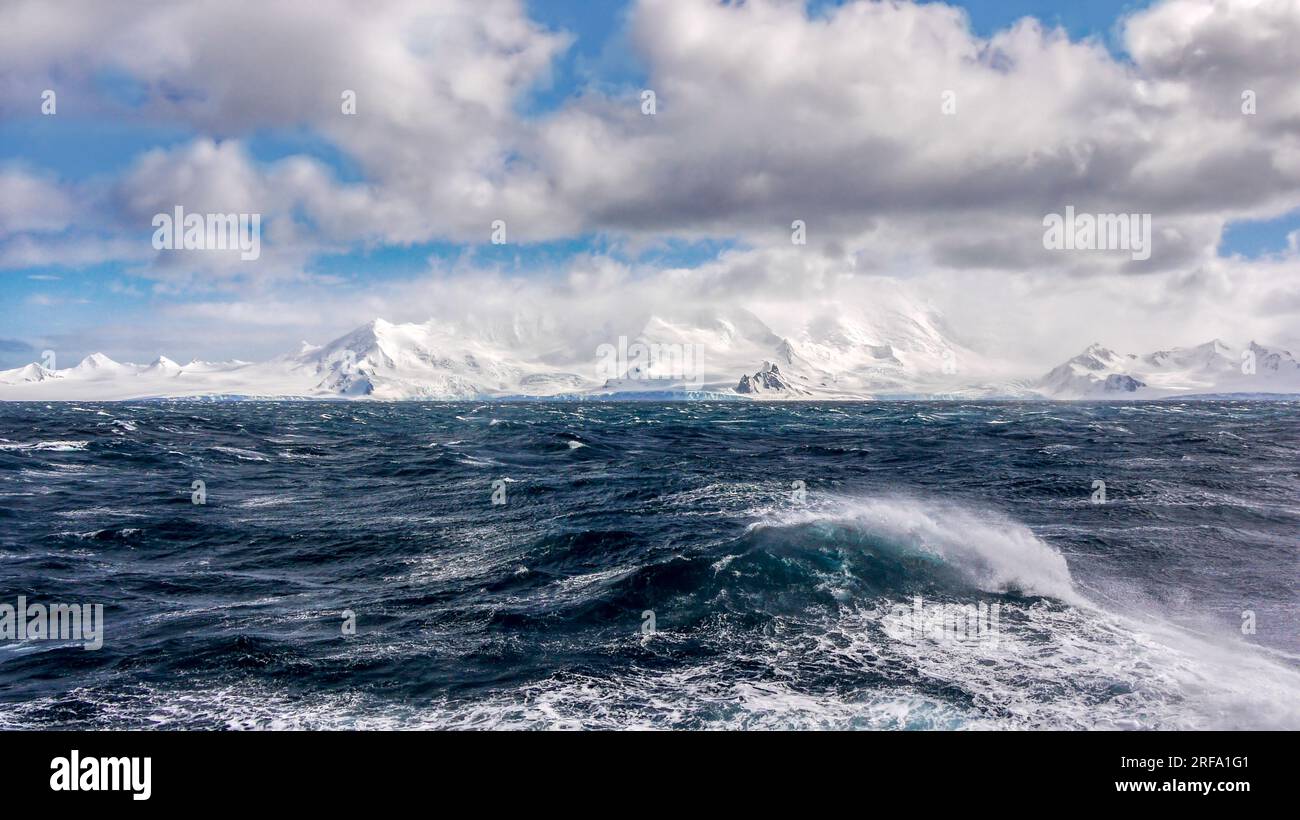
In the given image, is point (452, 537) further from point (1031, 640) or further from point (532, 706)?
point (1031, 640)

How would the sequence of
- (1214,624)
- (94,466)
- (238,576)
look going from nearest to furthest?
(1214,624), (238,576), (94,466)

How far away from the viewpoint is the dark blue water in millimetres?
12906

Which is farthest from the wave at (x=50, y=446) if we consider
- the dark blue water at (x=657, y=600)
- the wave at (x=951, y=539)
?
the wave at (x=951, y=539)

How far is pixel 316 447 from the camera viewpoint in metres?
68.1

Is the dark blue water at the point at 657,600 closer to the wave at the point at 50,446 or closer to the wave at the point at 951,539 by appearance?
the wave at the point at 951,539

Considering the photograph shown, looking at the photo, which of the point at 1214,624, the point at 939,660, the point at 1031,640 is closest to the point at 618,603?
the point at 939,660

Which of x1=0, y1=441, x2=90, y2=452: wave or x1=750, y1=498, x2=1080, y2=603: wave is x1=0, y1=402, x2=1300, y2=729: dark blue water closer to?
x1=750, y1=498, x2=1080, y2=603: wave

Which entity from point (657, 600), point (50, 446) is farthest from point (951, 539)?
point (50, 446)

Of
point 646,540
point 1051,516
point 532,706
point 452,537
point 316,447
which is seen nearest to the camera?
point 532,706

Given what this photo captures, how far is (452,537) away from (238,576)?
756 centimetres

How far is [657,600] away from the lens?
19.0 metres

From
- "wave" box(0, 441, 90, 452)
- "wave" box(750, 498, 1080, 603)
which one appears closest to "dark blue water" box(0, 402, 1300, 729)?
"wave" box(750, 498, 1080, 603)

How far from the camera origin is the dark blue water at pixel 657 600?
1291 cm

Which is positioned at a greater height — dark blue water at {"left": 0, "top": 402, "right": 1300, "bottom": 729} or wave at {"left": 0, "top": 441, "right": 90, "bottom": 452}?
wave at {"left": 0, "top": 441, "right": 90, "bottom": 452}
